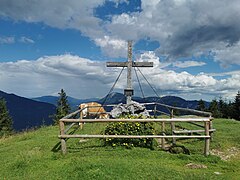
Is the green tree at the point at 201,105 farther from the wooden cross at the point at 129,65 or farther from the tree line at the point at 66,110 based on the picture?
the wooden cross at the point at 129,65

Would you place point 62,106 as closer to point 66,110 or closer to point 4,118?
point 66,110

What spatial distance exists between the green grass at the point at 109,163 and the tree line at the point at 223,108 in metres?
52.0

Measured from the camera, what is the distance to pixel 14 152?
1161 centimetres

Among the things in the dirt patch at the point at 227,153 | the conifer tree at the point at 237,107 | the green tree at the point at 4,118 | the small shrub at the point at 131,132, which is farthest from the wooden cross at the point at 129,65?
the green tree at the point at 4,118

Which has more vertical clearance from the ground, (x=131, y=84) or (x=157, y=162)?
(x=131, y=84)

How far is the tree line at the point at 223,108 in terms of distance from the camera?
198 feet

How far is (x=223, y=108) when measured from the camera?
7056cm

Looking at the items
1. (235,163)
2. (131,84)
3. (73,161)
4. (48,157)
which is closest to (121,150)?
(73,161)

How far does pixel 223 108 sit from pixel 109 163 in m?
68.5

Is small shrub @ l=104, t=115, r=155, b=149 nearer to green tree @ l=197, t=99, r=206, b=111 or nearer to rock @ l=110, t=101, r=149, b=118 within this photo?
rock @ l=110, t=101, r=149, b=118

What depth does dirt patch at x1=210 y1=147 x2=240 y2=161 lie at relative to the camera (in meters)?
10.4

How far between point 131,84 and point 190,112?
4834 millimetres

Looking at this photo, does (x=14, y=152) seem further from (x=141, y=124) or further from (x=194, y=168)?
(x=194, y=168)

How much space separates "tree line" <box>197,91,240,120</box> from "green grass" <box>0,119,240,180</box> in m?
52.0
